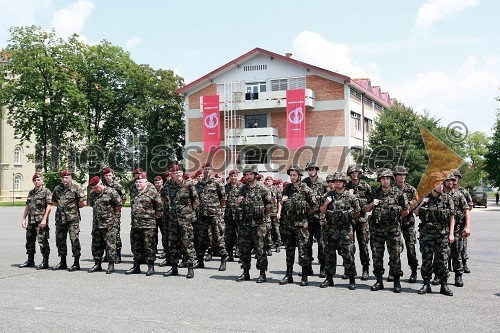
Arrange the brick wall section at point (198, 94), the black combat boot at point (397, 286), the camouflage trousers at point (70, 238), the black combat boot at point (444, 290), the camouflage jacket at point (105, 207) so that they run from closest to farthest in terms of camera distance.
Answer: the black combat boot at point (444, 290) < the black combat boot at point (397, 286) < the camouflage jacket at point (105, 207) < the camouflage trousers at point (70, 238) < the brick wall section at point (198, 94)

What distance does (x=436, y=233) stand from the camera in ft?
27.0

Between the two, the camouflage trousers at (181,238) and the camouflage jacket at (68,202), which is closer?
the camouflage trousers at (181,238)

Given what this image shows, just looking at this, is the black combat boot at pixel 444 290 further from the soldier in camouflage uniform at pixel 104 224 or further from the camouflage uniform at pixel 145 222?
the soldier in camouflage uniform at pixel 104 224

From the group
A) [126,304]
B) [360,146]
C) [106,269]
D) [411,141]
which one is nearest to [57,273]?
[106,269]

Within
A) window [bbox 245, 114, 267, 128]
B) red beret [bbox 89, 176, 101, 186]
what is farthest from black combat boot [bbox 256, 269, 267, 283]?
window [bbox 245, 114, 267, 128]

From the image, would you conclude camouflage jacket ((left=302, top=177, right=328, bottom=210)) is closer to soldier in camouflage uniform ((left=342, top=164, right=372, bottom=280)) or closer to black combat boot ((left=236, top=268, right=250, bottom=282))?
soldier in camouflage uniform ((left=342, top=164, right=372, bottom=280))

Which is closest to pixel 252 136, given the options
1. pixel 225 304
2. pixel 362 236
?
pixel 362 236

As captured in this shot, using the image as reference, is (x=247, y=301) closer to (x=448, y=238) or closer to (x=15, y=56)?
(x=448, y=238)

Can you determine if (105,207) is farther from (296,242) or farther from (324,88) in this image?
(324,88)

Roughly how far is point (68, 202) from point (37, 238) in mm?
1109

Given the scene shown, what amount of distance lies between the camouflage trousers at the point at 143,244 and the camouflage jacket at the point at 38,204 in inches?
85.1

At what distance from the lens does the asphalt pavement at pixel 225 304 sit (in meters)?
6.16

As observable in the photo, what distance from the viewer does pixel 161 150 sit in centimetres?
4775

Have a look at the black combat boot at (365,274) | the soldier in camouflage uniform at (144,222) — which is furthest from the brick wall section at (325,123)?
the soldier in camouflage uniform at (144,222)
